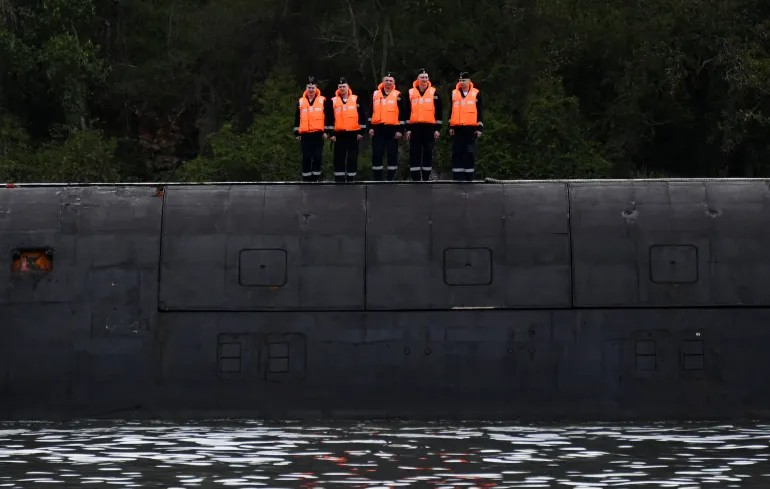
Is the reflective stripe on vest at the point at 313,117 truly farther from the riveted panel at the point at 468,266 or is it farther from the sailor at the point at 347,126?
the riveted panel at the point at 468,266

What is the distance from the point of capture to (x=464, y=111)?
36.6m

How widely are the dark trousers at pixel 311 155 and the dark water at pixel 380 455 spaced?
5.64 metres

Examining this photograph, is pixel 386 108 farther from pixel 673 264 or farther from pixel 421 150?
pixel 673 264

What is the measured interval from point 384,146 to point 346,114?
117 centimetres

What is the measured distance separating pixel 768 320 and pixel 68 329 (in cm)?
1296

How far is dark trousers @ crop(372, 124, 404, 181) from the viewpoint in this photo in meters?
37.4

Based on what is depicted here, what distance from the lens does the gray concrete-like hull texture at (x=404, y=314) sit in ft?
108

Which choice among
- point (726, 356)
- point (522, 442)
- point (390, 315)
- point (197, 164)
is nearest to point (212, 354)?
point (390, 315)

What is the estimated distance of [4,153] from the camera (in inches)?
3046

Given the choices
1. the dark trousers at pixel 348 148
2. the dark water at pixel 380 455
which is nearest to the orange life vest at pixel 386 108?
the dark trousers at pixel 348 148

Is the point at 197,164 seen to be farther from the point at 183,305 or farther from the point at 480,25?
the point at 183,305

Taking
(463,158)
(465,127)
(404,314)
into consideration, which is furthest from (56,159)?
(404,314)

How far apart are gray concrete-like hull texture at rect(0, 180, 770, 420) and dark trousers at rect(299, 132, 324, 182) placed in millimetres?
3218

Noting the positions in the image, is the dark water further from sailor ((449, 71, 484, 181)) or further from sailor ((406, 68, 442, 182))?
sailor ((406, 68, 442, 182))
